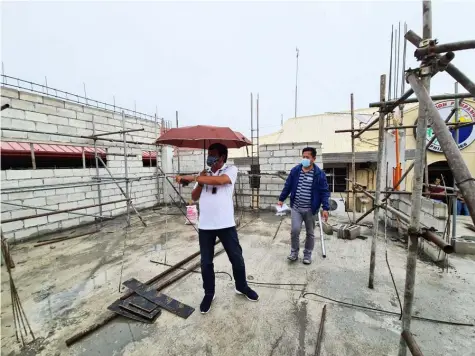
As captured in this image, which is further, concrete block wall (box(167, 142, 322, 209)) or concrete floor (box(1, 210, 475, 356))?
concrete block wall (box(167, 142, 322, 209))

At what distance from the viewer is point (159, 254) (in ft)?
13.2

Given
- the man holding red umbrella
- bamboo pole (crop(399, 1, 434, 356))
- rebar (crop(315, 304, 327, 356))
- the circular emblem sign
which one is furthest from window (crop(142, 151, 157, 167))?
the circular emblem sign

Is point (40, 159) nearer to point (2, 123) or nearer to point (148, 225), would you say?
point (2, 123)

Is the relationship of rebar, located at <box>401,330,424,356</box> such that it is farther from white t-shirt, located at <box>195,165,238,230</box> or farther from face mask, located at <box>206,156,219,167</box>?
face mask, located at <box>206,156,219,167</box>

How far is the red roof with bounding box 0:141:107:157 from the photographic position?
4.61 m

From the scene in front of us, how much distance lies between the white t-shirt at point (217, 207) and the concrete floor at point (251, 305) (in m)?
0.97

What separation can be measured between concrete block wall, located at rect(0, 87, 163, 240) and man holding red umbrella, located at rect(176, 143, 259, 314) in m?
3.83

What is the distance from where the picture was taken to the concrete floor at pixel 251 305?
1978mm

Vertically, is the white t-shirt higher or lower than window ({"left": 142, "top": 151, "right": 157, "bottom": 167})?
lower

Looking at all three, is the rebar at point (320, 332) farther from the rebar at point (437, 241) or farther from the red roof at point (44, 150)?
the red roof at point (44, 150)

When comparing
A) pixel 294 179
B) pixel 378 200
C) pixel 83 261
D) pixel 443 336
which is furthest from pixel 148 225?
pixel 443 336

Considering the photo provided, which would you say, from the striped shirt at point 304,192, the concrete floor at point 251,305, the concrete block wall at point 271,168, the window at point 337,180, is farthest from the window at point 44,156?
the window at point 337,180

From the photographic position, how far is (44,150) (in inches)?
202

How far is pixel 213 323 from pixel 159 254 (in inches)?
84.6
